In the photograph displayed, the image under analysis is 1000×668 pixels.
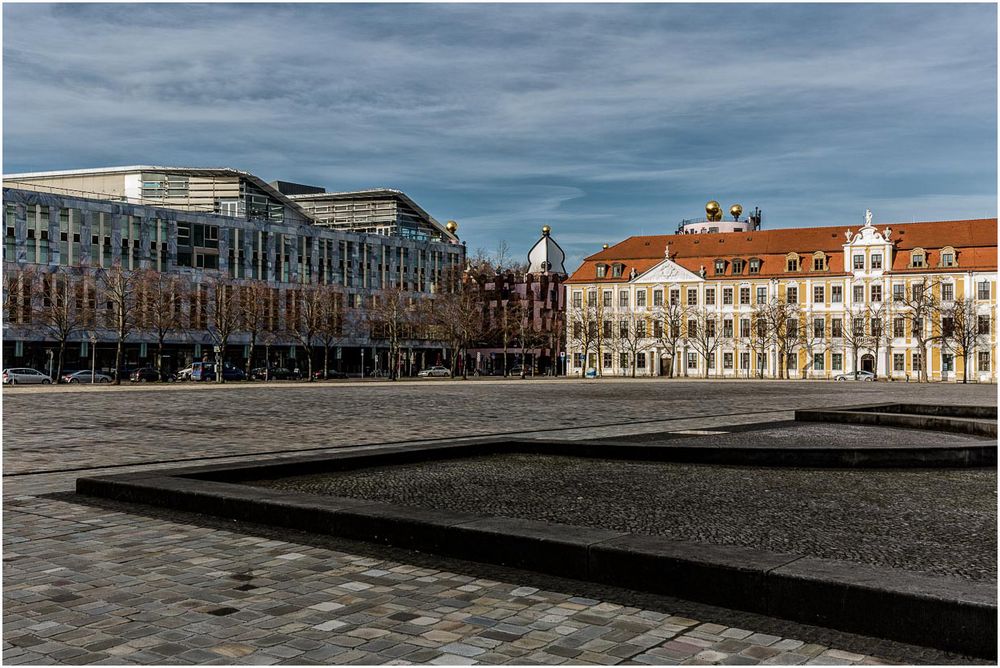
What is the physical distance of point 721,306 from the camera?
317 feet

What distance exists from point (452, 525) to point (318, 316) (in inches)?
2905

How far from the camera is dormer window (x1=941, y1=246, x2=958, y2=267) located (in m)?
86.4

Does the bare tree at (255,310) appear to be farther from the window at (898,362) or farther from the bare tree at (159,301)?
the window at (898,362)

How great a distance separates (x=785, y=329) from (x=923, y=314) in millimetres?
11644

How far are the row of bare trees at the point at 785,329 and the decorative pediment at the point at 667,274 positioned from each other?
2.69m

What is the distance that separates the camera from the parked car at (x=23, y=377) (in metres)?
64.5

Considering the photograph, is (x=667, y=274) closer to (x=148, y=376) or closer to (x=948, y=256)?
(x=948, y=256)

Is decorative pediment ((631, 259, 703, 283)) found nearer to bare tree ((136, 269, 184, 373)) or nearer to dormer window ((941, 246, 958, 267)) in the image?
dormer window ((941, 246, 958, 267))

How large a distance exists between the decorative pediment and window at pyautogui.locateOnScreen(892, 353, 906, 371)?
18840 millimetres

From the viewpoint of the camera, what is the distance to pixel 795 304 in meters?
93.4

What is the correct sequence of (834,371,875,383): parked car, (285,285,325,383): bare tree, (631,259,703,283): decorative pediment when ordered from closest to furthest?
(285,285,325,383): bare tree, (834,371,875,383): parked car, (631,259,703,283): decorative pediment

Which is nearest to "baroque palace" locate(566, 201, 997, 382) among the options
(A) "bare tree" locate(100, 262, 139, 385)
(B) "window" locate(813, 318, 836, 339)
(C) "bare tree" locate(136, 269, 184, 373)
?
(B) "window" locate(813, 318, 836, 339)

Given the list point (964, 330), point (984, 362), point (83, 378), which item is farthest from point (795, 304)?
point (83, 378)

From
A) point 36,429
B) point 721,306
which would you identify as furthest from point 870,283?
point 36,429
